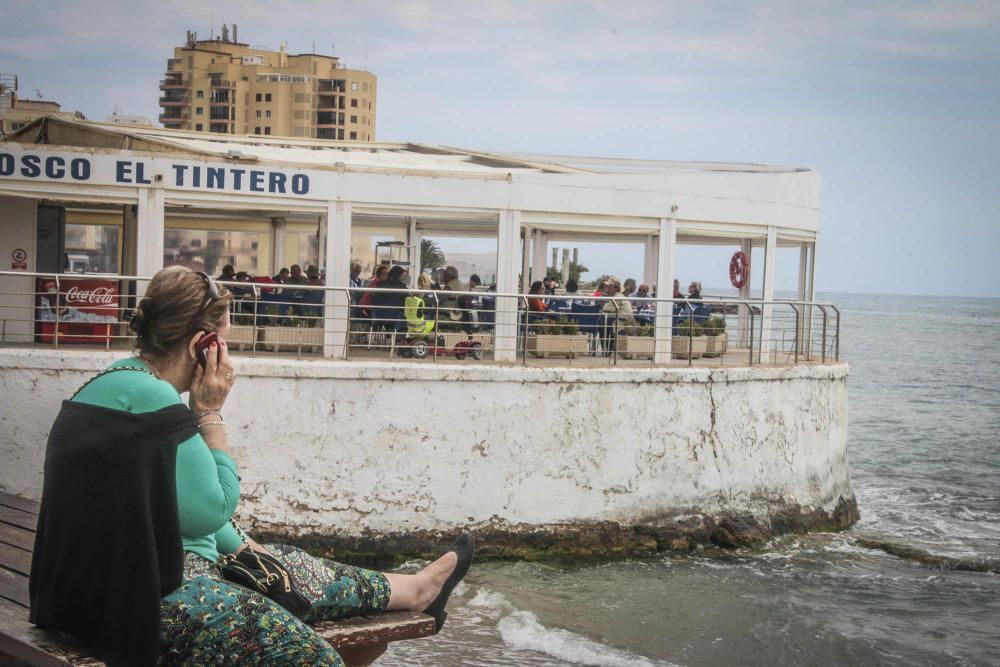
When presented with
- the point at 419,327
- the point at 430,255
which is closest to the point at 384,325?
the point at 419,327

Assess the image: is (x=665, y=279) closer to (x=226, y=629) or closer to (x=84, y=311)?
(x=84, y=311)

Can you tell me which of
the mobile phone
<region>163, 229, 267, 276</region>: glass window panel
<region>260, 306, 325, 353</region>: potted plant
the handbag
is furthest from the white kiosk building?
<region>163, 229, 267, 276</region>: glass window panel

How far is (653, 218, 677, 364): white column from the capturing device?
16.6m

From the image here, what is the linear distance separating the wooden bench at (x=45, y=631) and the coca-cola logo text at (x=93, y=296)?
11.6 metres

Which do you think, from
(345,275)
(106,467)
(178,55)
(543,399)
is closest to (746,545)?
(543,399)

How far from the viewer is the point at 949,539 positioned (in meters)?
17.8

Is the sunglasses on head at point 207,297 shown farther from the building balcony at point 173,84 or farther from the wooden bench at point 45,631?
the building balcony at point 173,84

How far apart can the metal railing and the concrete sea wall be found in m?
0.71

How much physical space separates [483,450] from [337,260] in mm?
3970

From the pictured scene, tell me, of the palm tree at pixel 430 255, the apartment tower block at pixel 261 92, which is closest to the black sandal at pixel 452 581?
the palm tree at pixel 430 255

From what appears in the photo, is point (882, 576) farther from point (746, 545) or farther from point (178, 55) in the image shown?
point (178, 55)

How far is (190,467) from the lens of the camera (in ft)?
11.8

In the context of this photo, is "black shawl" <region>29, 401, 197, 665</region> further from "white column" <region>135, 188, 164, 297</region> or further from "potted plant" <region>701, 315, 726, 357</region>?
"potted plant" <region>701, 315, 726, 357</region>

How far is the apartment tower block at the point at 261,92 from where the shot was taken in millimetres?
118062
